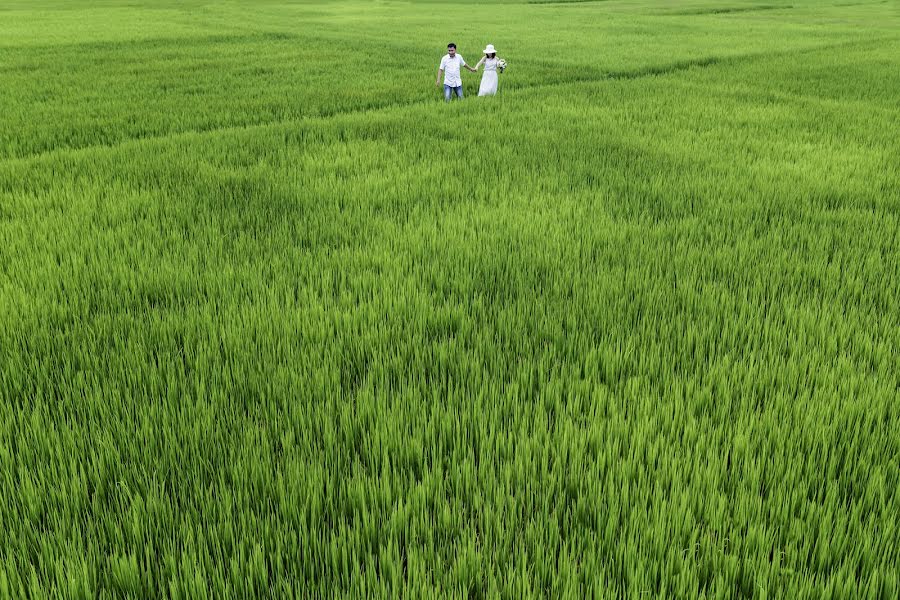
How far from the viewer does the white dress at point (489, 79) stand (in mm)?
9039

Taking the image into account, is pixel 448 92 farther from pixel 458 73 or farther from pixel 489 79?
pixel 489 79

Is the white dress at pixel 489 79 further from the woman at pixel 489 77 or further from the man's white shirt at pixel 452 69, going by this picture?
the man's white shirt at pixel 452 69

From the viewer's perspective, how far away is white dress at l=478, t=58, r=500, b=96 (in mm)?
9039

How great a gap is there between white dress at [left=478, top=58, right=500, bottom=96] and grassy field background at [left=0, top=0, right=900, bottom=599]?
3.38 metres

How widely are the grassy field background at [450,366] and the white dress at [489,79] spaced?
3.38 meters

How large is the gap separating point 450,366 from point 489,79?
311 inches

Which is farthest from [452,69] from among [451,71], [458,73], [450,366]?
[450,366]

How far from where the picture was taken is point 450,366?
2.24m

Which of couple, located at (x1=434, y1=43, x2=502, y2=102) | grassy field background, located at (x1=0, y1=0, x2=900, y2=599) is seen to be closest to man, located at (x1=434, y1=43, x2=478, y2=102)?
couple, located at (x1=434, y1=43, x2=502, y2=102)

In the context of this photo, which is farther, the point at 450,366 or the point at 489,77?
the point at 489,77

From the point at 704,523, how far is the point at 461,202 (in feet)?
10.2

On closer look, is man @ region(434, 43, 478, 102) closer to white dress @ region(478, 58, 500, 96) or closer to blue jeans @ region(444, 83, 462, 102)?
blue jeans @ region(444, 83, 462, 102)

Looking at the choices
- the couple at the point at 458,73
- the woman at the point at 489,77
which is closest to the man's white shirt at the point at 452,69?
the couple at the point at 458,73

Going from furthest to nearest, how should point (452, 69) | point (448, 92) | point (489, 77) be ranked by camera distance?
1. point (489, 77)
2. point (448, 92)
3. point (452, 69)
